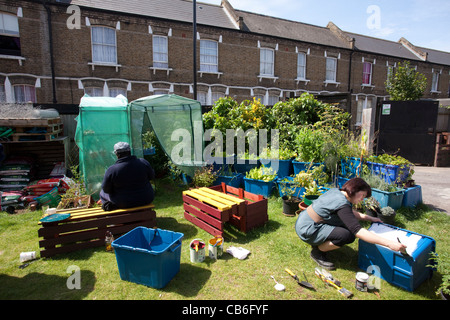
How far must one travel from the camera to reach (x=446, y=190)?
22.6 ft

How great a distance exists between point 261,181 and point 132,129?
3.46 meters

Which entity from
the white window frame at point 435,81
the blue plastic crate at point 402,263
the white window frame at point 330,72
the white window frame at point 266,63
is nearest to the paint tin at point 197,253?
the blue plastic crate at point 402,263

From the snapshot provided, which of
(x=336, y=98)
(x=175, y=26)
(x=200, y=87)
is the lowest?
(x=336, y=98)

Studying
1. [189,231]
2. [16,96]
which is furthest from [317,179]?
[16,96]

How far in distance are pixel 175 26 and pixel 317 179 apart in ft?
48.2

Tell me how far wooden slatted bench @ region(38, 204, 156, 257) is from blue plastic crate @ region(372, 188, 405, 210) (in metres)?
Answer: 4.32

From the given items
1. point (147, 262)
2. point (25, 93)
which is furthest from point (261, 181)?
point (25, 93)

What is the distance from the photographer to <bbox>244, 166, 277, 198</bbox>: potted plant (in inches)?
248

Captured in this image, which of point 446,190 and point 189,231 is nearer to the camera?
point 189,231

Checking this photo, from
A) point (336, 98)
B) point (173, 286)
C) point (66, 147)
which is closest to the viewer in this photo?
point (173, 286)

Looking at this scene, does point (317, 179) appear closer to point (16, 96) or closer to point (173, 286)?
point (173, 286)

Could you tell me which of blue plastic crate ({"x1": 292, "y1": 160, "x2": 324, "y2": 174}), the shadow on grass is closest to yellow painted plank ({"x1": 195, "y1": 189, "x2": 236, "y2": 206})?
the shadow on grass

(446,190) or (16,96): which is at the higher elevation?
(16,96)

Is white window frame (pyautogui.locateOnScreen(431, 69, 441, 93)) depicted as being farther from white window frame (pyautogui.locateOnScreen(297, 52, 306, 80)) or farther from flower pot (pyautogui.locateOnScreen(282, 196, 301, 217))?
flower pot (pyautogui.locateOnScreen(282, 196, 301, 217))
